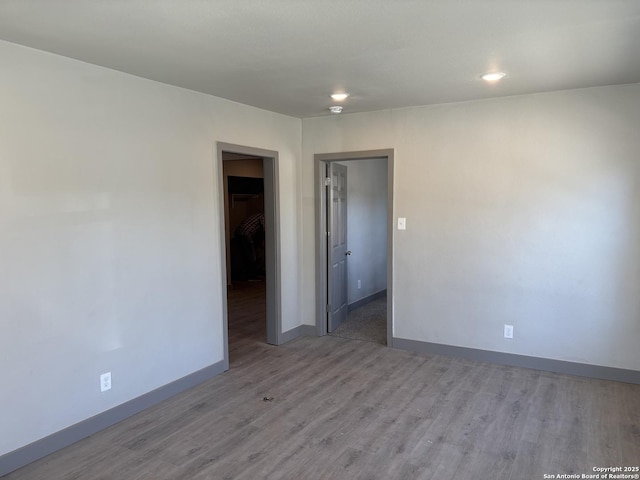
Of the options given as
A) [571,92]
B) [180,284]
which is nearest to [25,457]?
[180,284]

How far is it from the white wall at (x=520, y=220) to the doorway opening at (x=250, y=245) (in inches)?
42.4

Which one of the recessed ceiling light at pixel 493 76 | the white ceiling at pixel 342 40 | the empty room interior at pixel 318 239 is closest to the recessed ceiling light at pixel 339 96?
the empty room interior at pixel 318 239

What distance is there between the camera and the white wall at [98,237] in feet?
8.57

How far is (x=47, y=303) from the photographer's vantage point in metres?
2.76

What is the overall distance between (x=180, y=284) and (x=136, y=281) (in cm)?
42

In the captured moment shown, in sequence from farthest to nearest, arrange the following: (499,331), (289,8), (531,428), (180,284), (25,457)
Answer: (499,331), (180,284), (531,428), (25,457), (289,8)

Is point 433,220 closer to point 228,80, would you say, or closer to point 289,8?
point 228,80

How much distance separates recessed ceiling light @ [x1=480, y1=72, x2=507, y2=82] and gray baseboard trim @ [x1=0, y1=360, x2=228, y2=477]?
319 cm

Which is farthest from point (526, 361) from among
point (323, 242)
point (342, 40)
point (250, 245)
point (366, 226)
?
point (250, 245)

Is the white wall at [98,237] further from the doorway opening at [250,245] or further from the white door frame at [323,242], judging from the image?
the white door frame at [323,242]

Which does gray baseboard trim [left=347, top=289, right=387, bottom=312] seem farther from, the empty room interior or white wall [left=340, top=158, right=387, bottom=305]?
the empty room interior
